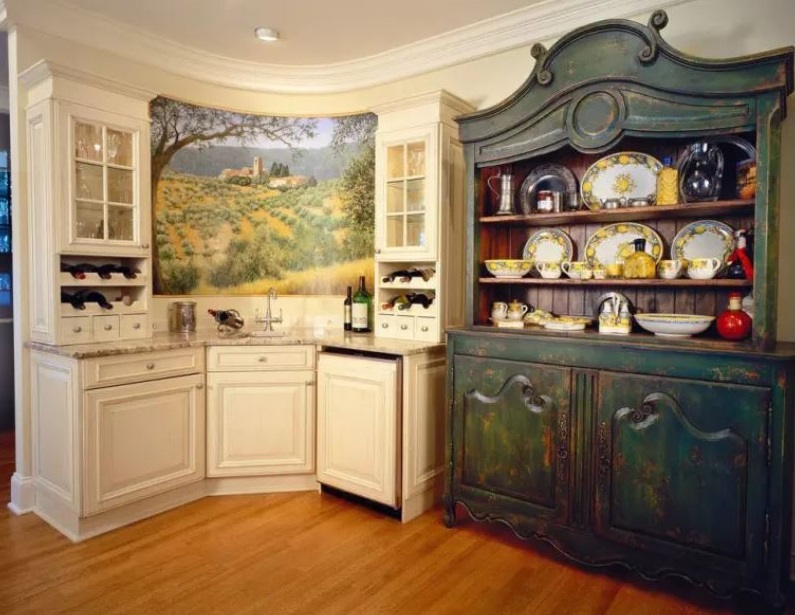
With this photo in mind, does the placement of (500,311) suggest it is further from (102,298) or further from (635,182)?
(102,298)

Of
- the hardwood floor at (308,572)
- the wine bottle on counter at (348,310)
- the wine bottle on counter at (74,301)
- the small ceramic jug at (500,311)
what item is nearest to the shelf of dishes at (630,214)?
the small ceramic jug at (500,311)

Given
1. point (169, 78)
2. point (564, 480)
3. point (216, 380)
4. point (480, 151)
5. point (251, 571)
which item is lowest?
point (251, 571)

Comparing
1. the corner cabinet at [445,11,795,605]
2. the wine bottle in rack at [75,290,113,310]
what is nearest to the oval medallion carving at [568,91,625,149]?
the corner cabinet at [445,11,795,605]

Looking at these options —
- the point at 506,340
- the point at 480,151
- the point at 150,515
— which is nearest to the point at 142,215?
the point at 150,515

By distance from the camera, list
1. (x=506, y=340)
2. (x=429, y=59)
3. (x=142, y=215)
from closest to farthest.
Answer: (x=506, y=340)
(x=142, y=215)
(x=429, y=59)

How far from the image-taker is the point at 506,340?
269cm

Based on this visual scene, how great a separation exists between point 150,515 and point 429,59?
10.4 ft

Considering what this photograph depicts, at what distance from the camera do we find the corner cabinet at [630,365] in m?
2.12

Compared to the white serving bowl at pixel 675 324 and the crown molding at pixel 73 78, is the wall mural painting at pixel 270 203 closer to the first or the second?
the crown molding at pixel 73 78

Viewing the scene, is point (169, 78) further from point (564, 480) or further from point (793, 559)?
point (793, 559)

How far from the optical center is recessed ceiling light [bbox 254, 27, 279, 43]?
331 centimetres

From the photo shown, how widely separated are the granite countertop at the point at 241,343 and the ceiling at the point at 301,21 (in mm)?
1842

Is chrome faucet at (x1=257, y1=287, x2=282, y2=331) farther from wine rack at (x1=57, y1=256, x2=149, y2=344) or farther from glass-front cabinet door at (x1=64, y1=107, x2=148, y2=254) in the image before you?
glass-front cabinet door at (x1=64, y1=107, x2=148, y2=254)

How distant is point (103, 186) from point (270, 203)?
3.64 feet
